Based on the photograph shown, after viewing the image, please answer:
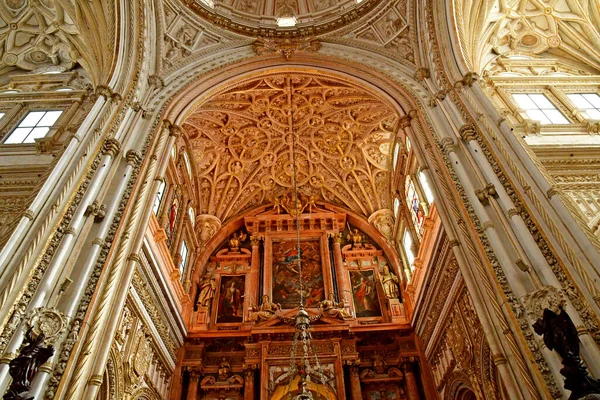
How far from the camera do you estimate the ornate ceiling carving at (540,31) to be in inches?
518

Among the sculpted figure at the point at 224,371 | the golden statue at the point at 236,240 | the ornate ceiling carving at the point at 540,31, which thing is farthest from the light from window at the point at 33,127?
the ornate ceiling carving at the point at 540,31

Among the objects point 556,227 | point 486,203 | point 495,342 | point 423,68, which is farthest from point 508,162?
point 423,68

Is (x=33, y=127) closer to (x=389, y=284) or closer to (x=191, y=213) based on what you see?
(x=191, y=213)

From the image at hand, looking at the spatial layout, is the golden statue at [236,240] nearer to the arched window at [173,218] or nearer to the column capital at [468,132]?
the arched window at [173,218]

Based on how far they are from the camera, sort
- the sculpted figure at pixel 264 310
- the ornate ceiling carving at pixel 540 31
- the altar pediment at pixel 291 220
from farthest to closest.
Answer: the altar pediment at pixel 291 220, the sculpted figure at pixel 264 310, the ornate ceiling carving at pixel 540 31

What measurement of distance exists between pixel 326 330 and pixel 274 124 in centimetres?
746

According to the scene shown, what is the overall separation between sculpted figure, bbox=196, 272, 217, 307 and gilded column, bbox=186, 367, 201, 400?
92.9 inches

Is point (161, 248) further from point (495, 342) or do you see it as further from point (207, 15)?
point (495, 342)

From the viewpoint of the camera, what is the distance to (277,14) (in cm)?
1540

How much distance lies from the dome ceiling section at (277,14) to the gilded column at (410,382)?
10.9 meters

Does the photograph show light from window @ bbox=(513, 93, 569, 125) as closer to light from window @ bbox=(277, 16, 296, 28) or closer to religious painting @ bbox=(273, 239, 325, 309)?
light from window @ bbox=(277, 16, 296, 28)

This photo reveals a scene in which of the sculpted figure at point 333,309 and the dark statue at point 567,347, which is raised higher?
the sculpted figure at point 333,309

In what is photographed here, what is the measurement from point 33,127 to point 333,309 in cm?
998

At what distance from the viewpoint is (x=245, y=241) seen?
57.2 ft
